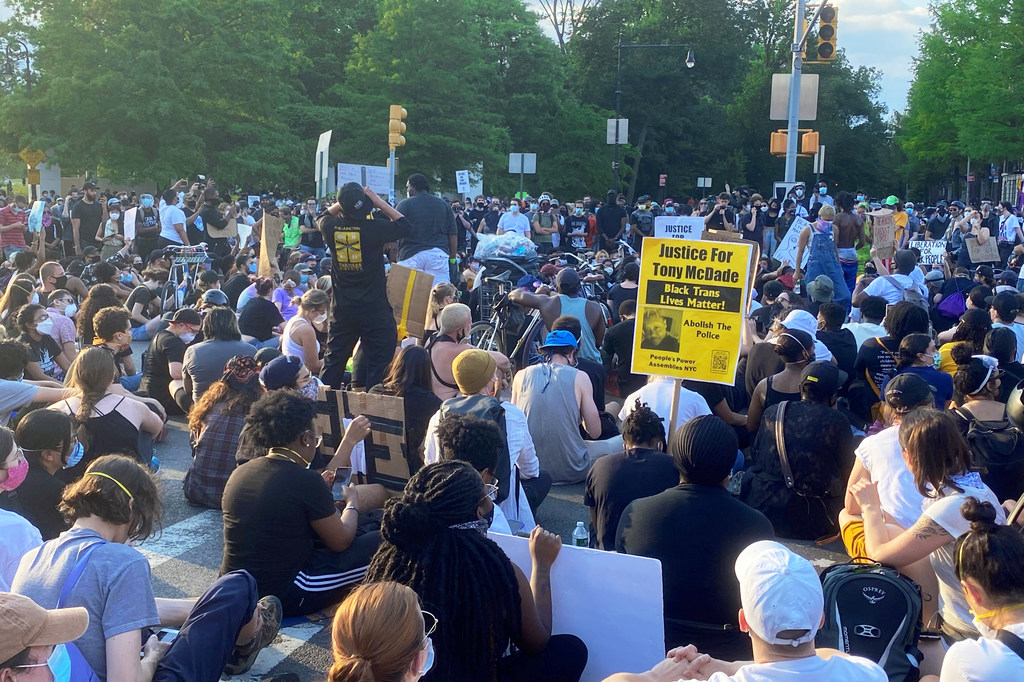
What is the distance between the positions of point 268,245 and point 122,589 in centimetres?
1045

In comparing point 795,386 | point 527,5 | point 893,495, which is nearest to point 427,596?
point 893,495

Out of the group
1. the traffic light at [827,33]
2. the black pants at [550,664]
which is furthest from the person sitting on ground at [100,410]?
the traffic light at [827,33]

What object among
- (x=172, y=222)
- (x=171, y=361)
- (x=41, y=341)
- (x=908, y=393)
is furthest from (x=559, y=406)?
(x=172, y=222)

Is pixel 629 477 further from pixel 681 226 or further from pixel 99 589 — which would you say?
pixel 681 226

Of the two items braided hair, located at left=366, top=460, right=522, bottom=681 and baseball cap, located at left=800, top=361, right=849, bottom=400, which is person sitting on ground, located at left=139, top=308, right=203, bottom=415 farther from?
braided hair, located at left=366, top=460, right=522, bottom=681

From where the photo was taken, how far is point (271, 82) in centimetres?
4097

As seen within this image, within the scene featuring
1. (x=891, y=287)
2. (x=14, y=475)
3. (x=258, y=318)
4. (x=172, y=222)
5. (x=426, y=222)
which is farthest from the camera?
(x=172, y=222)

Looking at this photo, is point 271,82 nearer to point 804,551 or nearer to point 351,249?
point 351,249

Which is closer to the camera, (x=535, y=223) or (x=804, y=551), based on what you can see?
(x=804, y=551)

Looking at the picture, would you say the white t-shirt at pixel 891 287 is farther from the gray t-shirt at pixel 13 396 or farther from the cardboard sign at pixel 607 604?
the gray t-shirt at pixel 13 396

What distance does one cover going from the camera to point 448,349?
306 inches

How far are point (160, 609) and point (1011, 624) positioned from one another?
339 centimetres

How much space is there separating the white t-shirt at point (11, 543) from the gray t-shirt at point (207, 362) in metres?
3.85

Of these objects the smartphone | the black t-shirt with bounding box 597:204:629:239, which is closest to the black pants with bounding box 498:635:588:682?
the smartphone
